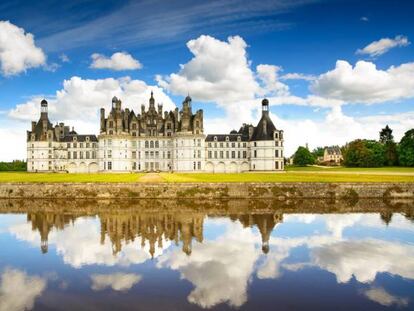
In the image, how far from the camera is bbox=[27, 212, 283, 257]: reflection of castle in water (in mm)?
19828

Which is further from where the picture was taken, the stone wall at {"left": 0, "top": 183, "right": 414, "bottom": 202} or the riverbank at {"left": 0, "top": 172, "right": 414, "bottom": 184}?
the riverbank at {"left": 0, "top": 172, "right": 414, "bottom": 184}

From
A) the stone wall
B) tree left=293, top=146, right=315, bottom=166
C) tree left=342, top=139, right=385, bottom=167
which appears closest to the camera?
the stone wall

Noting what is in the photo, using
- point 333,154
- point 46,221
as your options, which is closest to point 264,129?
point 46,221

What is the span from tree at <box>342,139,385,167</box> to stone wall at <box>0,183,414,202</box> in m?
50.5

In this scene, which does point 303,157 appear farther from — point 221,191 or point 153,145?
point 221,191

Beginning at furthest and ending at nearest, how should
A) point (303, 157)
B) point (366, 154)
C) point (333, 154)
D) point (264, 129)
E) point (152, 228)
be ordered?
point (333, 154)
point (303, 157)
point (366, 154)
point (264, 129)
point (152, 228)

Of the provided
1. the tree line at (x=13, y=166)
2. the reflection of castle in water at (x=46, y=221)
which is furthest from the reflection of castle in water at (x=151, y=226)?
the tree line at (x=13, y=166)

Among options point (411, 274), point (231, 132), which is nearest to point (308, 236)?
point (411, 274)

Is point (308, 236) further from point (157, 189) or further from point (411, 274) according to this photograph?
point (157, 189)

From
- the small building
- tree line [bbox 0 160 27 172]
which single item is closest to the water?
tree line [bbox 0 160 27 172]

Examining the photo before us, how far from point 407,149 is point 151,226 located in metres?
71.4

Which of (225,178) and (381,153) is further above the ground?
(381,153)

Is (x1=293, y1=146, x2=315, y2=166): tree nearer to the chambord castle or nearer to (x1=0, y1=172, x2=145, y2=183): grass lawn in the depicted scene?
the chambord castle

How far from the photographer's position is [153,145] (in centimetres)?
7725
